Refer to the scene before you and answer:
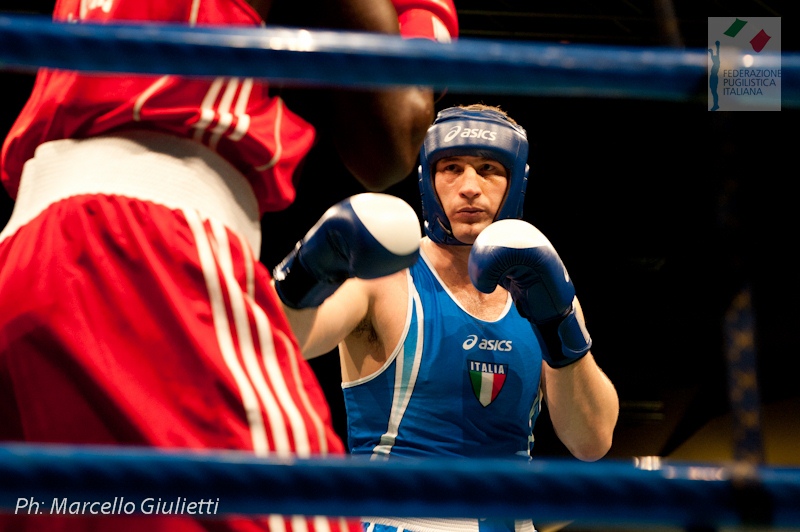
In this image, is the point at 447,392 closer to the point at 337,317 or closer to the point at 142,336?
the point at 337,317

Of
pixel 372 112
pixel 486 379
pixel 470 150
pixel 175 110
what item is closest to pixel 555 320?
pixel 486 379

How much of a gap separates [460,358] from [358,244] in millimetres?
1067

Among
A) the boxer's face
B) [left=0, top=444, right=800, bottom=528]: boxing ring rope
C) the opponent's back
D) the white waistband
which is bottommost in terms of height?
[left=0, top=444, right=800, bottom=528]: boxing ring rope

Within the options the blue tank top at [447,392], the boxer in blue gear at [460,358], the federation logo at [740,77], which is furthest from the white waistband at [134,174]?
the blue tank top at [447,392]

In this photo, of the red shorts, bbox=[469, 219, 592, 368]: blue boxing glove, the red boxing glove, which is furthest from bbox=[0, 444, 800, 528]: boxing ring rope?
bbox=[469, 219, 592, 368]: blue boxing glove

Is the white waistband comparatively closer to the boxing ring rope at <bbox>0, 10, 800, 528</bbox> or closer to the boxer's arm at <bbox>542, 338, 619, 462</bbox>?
the boxing ring rope at <bbox>0, 10, 800, 528</bbox>

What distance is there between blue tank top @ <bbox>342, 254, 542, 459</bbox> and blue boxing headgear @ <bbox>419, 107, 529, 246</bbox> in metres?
0.27

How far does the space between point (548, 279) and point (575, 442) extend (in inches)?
23.3

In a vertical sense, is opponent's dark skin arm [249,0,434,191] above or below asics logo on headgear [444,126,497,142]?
below

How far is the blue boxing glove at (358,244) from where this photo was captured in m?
1.29

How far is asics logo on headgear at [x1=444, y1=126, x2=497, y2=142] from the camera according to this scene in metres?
2.52

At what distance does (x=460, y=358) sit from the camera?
2.31 metres

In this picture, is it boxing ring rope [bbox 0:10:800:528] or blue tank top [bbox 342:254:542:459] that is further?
blue tank top [bbox 342:254:542:459]

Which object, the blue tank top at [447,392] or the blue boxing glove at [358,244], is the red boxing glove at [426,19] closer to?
the blue boxing glove at [358,244]
